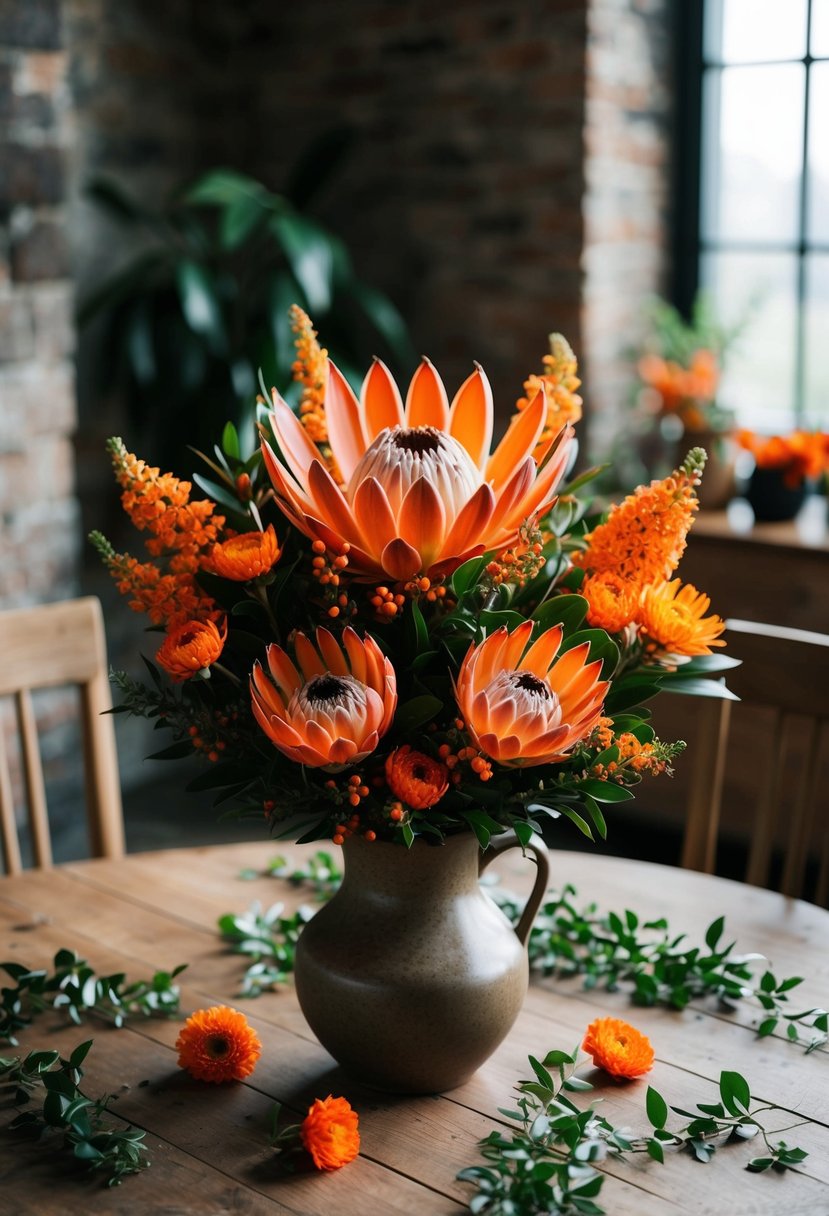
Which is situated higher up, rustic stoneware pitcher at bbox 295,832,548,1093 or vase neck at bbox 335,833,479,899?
vase neck at bbox 335,833,479,899

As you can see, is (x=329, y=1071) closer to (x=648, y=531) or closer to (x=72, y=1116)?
(x=72, y=1116)

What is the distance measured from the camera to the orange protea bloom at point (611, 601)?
Answer: 41.3 inches

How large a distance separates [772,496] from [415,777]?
2308 millimetres

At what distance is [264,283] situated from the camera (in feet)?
11.5

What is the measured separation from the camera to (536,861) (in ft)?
3.79

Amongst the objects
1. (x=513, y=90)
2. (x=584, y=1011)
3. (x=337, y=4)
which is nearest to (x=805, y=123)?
(x=513, y=90)

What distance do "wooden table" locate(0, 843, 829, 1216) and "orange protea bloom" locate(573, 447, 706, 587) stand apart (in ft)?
1.50

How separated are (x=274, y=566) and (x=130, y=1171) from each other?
487 mm

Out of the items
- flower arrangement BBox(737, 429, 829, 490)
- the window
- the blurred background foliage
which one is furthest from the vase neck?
the window

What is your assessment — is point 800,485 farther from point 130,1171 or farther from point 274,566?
point 130,1171

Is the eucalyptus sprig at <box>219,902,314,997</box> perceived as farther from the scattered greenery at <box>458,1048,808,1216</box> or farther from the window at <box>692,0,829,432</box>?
the window at <box>692,0,829,432</box>

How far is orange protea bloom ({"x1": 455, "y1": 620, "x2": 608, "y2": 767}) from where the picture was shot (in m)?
0.93

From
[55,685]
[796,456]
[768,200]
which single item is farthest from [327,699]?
[768,200]

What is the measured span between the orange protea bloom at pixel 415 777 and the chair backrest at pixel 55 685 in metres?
0.84
